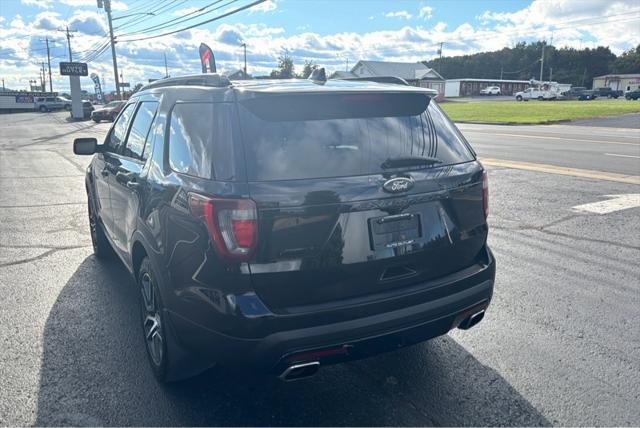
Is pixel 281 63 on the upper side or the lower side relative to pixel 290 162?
upper

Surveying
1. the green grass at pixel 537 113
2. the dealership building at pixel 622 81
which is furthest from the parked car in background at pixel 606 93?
the green grass at pixel 537 113

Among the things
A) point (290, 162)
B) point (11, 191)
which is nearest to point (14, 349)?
point (290, 162)

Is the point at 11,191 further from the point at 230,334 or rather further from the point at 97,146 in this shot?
the point at 230,334

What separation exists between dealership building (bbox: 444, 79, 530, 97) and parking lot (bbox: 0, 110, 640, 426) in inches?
3887

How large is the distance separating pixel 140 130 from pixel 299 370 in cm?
228

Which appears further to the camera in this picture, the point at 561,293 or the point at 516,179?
the point at 516,179

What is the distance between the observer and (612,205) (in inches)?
306

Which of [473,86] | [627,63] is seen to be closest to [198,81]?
[473,86]

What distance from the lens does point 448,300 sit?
2938mm

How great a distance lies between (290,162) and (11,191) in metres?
9.36

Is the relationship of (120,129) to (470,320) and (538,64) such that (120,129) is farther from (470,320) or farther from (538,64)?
(538,64)

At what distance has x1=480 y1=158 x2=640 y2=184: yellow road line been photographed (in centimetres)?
998

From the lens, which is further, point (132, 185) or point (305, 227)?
point (132, 185)

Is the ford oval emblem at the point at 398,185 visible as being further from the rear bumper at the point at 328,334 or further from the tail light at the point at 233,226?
the tail light at the point at 233,226
